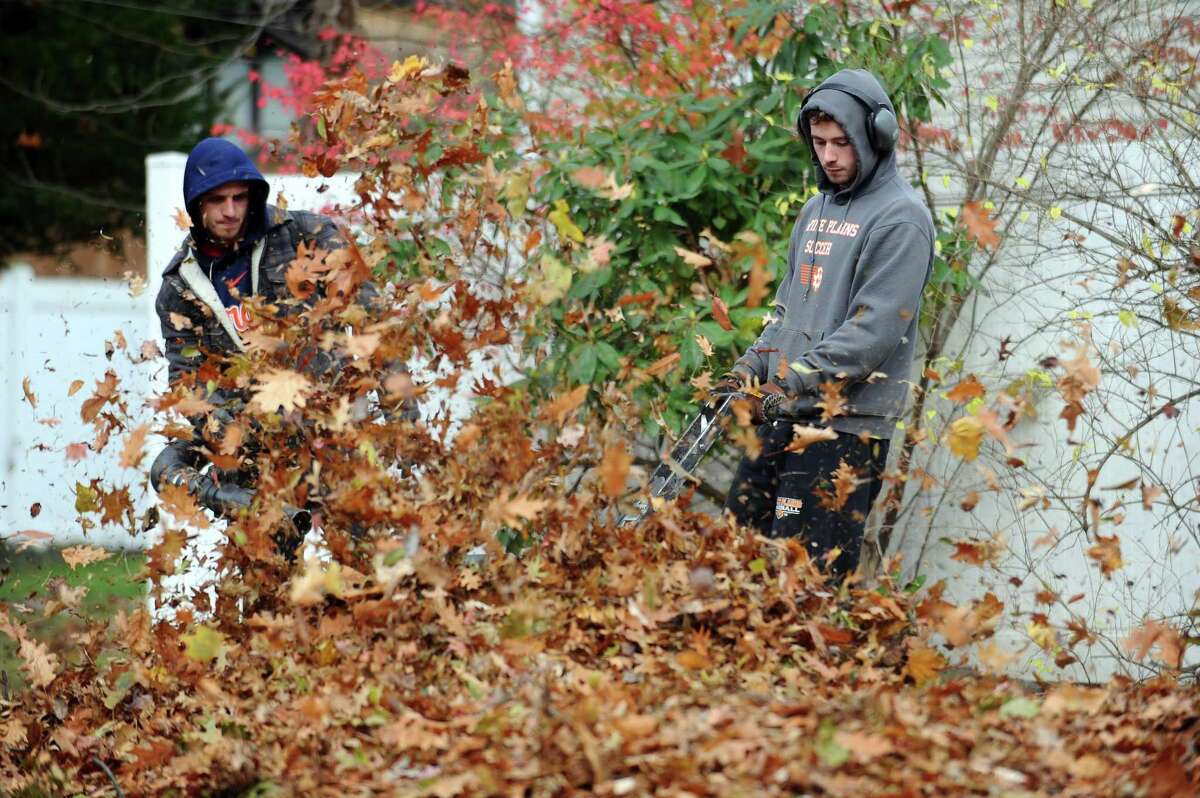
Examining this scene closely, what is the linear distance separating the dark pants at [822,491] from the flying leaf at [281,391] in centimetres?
143

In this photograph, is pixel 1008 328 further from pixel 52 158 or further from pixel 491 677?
pixel 52 158

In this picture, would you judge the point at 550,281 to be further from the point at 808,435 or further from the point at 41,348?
the point at 41,348

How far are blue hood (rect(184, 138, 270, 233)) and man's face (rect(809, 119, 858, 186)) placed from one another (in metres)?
1.77

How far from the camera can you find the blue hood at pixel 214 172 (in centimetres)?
434

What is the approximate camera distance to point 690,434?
13.2 ft

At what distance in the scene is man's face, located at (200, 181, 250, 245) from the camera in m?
4.38

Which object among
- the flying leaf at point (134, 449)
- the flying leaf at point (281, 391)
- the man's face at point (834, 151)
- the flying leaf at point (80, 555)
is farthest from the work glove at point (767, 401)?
the flying leaf at point (80, 555)

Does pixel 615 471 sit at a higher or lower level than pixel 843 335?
lower

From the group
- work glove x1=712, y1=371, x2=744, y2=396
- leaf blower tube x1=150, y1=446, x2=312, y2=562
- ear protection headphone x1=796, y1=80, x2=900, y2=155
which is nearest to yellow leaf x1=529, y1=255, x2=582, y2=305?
work glove x1=712, y1=371, x2=744, y2=396

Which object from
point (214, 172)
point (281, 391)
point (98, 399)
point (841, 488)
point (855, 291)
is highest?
point (214, 172)

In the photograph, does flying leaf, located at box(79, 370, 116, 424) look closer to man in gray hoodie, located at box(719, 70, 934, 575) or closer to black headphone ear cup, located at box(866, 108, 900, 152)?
man in gray hoodie, located at box(719, 70, 934, 575)

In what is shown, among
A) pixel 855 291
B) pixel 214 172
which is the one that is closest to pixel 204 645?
pixel 214 172

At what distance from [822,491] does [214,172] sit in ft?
7.06

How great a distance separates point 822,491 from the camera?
3.98 m
